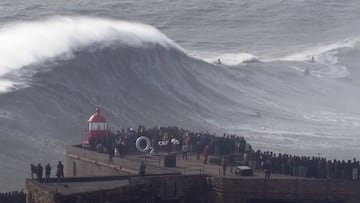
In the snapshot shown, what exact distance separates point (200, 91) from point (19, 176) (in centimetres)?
1907

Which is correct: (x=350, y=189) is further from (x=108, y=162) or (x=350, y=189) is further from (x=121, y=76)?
(x=121, y=76)

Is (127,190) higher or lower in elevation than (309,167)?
lower

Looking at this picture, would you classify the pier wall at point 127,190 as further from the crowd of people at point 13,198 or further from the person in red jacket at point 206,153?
the person in red jacket at point 206,153

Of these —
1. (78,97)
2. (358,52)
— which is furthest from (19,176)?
(358,52)

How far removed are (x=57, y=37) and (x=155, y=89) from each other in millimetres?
7299

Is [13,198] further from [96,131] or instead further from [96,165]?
[96,131]

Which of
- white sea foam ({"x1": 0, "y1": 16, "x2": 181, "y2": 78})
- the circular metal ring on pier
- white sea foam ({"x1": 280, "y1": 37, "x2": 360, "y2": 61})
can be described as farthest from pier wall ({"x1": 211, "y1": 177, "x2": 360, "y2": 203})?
white sea foam ({"x1": 280, "y1": 37, "x2": 360, "y2": 61})

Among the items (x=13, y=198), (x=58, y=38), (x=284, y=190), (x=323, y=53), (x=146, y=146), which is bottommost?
(x=13, y=198)

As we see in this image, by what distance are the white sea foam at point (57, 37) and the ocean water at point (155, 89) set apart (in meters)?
0.08

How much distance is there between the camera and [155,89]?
4384 cm

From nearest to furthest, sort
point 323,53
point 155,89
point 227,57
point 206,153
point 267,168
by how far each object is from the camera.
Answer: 1. point 267,168
2. point 206,153
3. point 155,89
4. point 227,57
5. point 323,53

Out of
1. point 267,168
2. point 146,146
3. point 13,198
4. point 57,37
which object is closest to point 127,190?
point 13,198

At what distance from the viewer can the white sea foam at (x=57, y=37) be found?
147 ft

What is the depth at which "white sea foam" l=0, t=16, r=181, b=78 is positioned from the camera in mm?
44697
